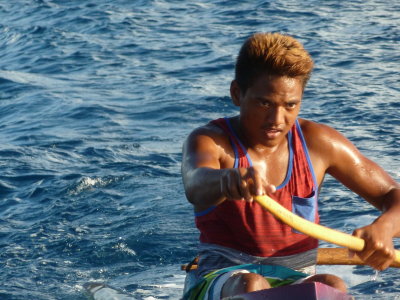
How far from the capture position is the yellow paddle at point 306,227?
10.4 ft

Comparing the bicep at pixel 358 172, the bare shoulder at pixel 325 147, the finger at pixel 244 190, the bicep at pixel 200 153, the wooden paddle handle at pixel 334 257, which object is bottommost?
the wooden paddle handle at pixel 334 257

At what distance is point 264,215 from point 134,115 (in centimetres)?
694

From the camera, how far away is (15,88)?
12883 millimetres

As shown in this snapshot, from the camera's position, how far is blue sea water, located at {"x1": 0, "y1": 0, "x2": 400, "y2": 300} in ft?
22.3

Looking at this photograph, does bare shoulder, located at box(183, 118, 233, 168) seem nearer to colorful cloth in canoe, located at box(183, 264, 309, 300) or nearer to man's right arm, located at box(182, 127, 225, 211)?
man's right arm, located at box(182, 127, 225, 211)

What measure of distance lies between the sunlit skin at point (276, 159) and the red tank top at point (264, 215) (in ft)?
0.14

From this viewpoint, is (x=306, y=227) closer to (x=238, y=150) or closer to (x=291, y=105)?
(x=291, y=105)

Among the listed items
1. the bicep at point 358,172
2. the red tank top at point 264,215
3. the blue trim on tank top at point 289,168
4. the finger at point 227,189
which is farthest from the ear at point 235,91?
the finger at point 227,189

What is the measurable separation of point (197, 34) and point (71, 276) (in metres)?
9.35

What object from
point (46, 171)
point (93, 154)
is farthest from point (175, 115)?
point (46, 171)

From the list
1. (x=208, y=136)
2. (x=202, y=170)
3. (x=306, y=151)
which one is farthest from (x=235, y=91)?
(x=202, y=170)

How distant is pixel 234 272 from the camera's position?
3.96m

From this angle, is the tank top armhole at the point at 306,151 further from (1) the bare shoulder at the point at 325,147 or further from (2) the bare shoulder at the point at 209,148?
(2) the bare shoulder at the point at 209,148

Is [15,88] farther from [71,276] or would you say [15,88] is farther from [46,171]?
[71,276]
